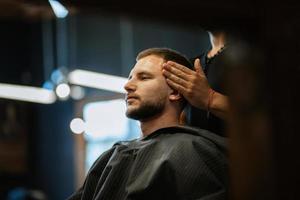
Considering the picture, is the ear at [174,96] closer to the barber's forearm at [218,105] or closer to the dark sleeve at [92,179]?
the barber's forearm at [218,105]

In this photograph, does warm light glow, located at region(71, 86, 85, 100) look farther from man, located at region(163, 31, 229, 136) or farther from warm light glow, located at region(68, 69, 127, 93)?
man, located at region(163, 31, 229, 136)

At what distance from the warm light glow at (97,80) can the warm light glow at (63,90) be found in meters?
0.17

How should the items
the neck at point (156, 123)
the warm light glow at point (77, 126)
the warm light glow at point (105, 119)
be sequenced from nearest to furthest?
1. the neck at point (156, 123)
2. the warm light glow at point (105, 119)
3. the warm light glow at point (77, 126)

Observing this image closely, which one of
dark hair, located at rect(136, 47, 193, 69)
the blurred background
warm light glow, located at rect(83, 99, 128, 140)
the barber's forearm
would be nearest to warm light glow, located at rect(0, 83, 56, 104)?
the blurred background

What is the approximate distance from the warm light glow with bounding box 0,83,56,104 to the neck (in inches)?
167

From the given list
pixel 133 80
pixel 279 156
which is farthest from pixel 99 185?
pixel 279 156

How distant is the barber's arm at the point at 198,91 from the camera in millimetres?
2369

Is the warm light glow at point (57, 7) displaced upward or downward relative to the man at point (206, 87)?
upward

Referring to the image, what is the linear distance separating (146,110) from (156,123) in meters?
0.09

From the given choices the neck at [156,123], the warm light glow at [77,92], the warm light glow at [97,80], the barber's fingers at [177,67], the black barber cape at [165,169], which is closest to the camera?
the black barber cape at [165,169]

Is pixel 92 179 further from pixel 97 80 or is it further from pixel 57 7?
pixel 97 80

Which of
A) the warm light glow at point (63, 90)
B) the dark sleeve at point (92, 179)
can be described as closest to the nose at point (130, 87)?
the dark sleeve at point (92, 179)

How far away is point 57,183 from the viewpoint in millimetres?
7152

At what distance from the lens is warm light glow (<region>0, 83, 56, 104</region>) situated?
21.6ft
